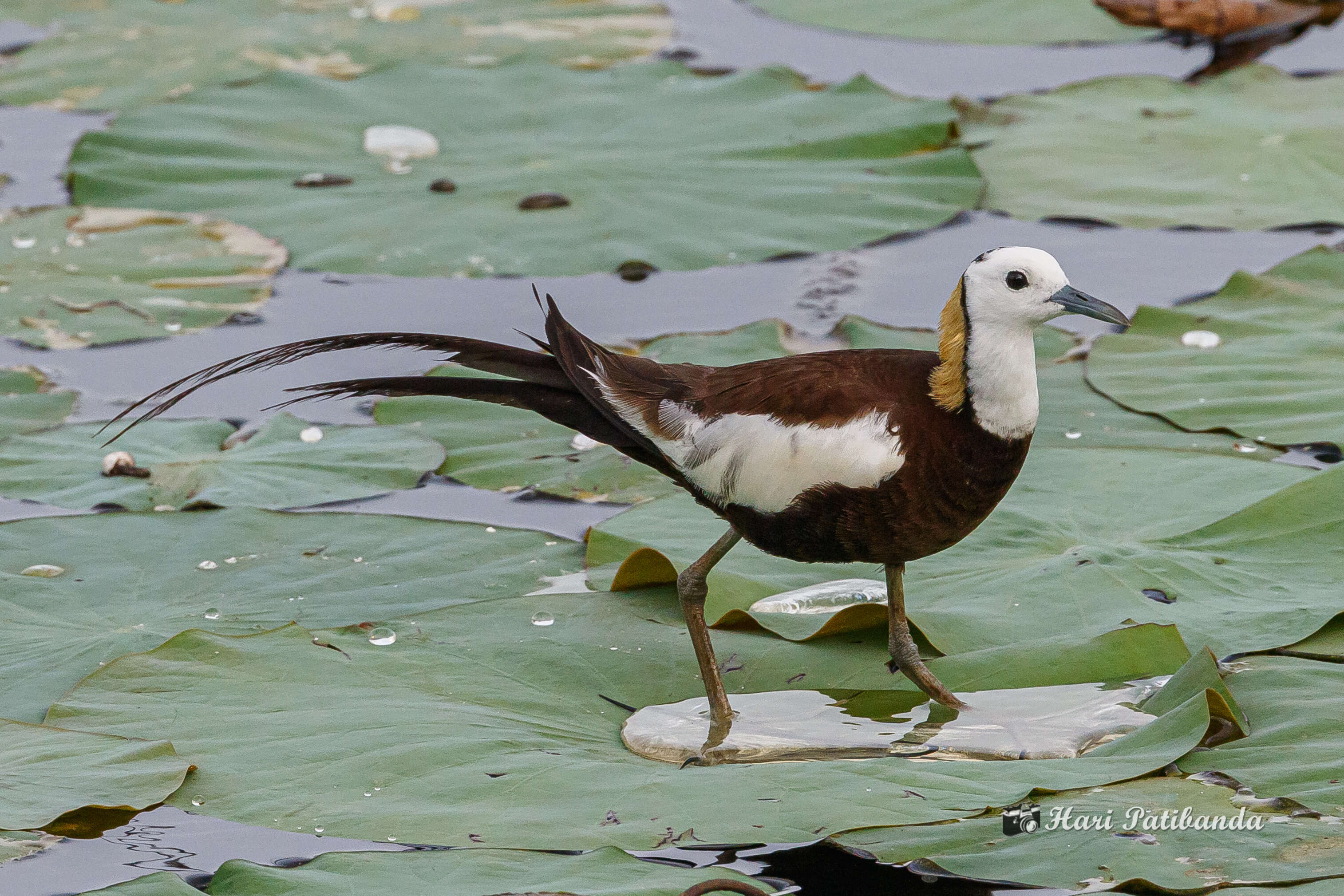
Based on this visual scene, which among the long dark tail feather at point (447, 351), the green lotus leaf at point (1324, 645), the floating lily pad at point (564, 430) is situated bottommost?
the floating lily pad at point (564, 430)

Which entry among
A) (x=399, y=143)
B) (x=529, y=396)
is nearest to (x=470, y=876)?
(x=529, y=396)

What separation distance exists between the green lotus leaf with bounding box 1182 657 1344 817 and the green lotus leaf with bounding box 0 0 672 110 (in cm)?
460

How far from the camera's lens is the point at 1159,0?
22.1 ft

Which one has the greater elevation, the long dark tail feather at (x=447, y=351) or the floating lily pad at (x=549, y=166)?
the long dark tail feather at (x=447, y=351)

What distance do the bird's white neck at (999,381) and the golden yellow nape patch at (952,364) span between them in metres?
0.01

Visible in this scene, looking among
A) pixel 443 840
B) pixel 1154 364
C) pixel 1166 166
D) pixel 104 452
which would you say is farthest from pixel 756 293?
pixel 443 840

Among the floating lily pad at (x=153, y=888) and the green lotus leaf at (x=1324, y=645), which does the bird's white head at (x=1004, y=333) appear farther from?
the floating lily pad at (x=153, y=888)

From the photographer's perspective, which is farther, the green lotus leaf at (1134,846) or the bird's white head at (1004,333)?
the bird's white head at (1004,333)

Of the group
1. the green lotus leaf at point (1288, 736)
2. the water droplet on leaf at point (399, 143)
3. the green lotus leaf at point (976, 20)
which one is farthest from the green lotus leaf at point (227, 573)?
the green lotus leaf at point (976, 20)

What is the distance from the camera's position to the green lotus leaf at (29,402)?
4160 millimetres

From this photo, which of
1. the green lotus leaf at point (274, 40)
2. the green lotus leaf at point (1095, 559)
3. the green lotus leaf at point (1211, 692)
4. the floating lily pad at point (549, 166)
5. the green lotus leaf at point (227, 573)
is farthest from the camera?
the green lotus leaf at point (274, 40)

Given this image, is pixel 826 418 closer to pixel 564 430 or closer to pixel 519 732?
pixel 519 732

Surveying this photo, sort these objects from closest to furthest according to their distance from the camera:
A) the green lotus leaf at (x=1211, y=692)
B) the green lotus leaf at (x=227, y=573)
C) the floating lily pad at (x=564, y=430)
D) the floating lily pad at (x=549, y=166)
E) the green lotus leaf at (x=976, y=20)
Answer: the green lotus leaf at (x=1211, y=692), the green lotus leaf at (x=227, y=573), the floating lily pad at (x=564, y=430), the floating lily pad at (x=549, y=166), the green lotus leaf at (x=976, y=20)

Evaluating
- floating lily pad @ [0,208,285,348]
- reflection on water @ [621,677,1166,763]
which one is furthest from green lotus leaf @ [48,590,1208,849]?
floating lily pad @ [0,208,285,348]
